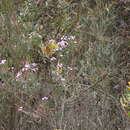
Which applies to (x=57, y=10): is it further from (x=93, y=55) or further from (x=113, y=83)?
(x=113, y=83)

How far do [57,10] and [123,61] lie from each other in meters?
1.03

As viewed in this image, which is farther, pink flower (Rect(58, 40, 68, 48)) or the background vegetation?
pink flower (Rect(58, 40, 68, 48))

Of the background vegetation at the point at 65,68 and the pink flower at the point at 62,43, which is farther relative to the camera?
the pink flower at the point at 62,43

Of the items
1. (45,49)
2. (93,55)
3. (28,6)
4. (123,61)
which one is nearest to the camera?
(45,49)

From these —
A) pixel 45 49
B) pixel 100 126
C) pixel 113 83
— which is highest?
pixel 45 49

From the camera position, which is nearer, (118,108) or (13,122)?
(118,108)

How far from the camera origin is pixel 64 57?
418cm

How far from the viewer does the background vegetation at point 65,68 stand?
294 cm

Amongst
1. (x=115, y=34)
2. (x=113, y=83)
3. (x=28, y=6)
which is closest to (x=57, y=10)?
(x=28, y=6)

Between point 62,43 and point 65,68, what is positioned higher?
point 62,43

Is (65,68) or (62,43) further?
(62,43)

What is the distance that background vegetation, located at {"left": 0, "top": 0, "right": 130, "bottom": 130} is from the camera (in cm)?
294

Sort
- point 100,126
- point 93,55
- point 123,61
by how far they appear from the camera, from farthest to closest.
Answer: point 123,61, point 93,55, point 100,126

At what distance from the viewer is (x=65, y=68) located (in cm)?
385
